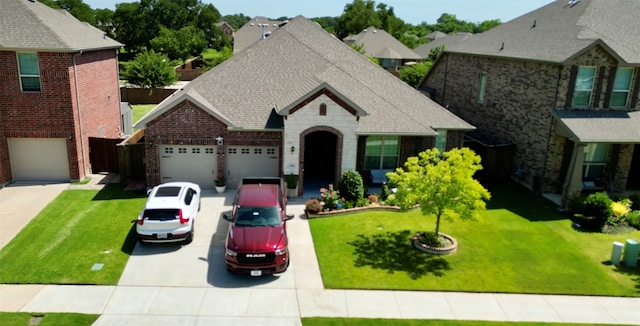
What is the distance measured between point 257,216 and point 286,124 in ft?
20.3

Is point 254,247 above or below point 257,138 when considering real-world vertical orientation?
below

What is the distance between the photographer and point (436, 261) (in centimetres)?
1591

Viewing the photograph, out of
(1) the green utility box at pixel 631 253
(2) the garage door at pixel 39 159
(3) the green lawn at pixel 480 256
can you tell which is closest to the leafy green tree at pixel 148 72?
(2) the garage door at pixel 39 159

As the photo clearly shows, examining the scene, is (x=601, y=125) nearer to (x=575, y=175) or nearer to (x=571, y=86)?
(x=571, y=86)

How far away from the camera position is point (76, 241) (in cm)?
1658

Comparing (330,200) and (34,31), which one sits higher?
(34,31)

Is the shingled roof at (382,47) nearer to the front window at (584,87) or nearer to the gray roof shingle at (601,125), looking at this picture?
the front window at (584,87)

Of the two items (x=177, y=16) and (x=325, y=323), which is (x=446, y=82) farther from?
(x=177, y=16)

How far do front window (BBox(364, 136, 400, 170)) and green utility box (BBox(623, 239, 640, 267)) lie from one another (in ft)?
33.8

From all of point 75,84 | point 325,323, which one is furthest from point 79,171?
point 325,323

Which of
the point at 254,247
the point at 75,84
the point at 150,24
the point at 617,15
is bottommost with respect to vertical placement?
the point at 254,247

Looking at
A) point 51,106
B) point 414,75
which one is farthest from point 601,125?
point 414,75

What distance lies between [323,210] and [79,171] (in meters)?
Result: 12.0

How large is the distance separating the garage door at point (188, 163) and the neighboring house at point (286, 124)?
45mm
